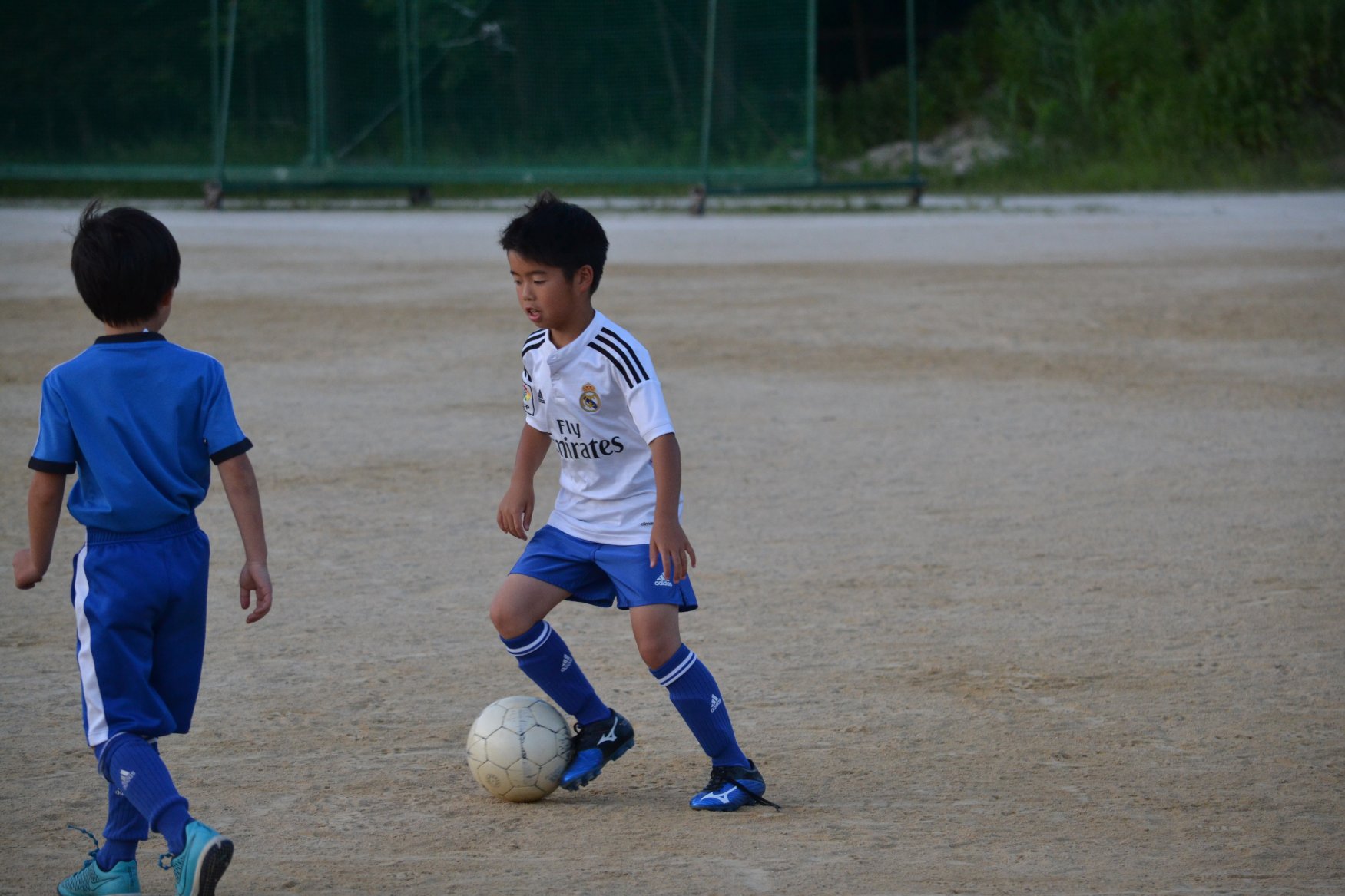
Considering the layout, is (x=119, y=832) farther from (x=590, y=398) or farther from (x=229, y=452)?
(x=590, y=398)

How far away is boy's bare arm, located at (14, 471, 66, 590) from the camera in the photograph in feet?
9.11

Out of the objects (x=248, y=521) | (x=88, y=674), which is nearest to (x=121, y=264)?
(x=248, y=521)

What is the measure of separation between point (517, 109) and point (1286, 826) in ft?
65.8

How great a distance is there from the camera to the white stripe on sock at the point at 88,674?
2.76 metres

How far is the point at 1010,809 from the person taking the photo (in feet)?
10.7

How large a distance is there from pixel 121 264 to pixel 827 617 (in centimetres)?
255

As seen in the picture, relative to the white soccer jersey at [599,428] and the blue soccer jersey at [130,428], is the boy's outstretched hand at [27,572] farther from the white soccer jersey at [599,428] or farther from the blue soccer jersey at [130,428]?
the white soccer jersey at [599,428]

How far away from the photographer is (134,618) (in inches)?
108

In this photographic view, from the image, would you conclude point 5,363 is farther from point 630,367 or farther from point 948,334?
point 630,367

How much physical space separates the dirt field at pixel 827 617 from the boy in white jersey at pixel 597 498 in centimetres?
26

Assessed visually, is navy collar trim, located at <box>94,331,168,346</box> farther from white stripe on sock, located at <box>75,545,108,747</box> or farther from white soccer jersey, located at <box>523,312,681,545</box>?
white soccer jersey, located at <box>523,312,681,545</box>

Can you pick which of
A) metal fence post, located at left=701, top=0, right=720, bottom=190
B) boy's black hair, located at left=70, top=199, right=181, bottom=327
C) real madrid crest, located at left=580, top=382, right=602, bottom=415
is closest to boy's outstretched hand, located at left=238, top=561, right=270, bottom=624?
boy's black hair, located at left=70, top=199, right=181, bottom=327

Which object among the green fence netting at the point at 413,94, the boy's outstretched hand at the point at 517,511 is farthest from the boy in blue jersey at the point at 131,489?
the green fence netting at the point at 413,94

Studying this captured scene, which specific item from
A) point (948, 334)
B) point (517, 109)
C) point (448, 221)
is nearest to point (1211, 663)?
point (948, 334)
